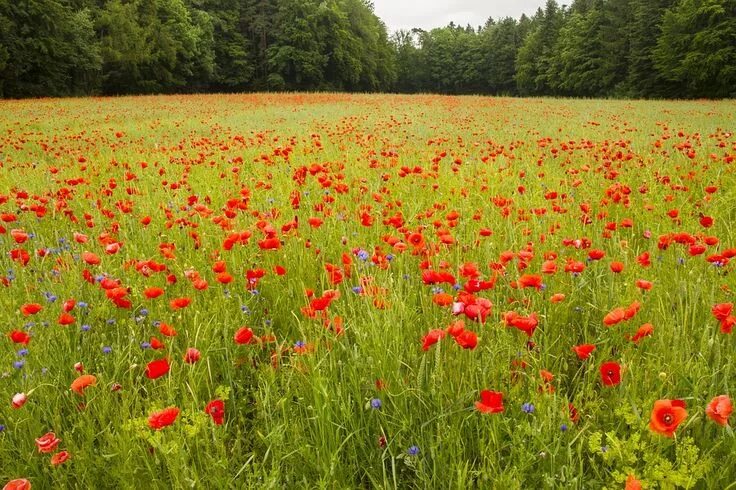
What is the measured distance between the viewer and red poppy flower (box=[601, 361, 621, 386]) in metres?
1.36

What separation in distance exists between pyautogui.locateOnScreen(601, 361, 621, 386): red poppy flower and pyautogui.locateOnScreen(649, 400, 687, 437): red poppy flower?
0.99 ft

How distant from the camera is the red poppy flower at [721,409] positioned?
1.04m

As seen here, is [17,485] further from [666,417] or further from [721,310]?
[721,310]

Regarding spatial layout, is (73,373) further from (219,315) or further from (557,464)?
(557,464)

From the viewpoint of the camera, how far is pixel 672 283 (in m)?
2.27

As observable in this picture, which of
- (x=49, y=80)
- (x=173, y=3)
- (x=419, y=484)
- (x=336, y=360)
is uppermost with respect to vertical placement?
(x=173, y=3)

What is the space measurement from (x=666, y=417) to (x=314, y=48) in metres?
53.2

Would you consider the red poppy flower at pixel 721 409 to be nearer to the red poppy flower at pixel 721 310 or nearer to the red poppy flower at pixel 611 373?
the red poppy flower at pixel 611 373

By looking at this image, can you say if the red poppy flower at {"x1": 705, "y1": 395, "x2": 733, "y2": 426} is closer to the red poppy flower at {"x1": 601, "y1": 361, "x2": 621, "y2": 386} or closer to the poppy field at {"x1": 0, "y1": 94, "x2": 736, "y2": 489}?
the poppy field at {"x1": 0, "y1": 94, "x2": 736, "y2": 489}

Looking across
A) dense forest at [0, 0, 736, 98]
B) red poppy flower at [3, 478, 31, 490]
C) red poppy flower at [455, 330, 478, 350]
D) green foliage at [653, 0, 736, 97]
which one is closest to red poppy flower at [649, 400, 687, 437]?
red poppy flower at [455, 330, 478, 350]

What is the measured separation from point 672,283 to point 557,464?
53.5 inches

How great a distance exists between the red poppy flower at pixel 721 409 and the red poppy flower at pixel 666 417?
10 cm

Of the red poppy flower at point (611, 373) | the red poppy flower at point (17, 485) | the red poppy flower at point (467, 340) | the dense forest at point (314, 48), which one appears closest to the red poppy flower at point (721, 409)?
the red poppy flower at point (611, 373)

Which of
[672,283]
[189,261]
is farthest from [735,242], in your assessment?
[189,261]
